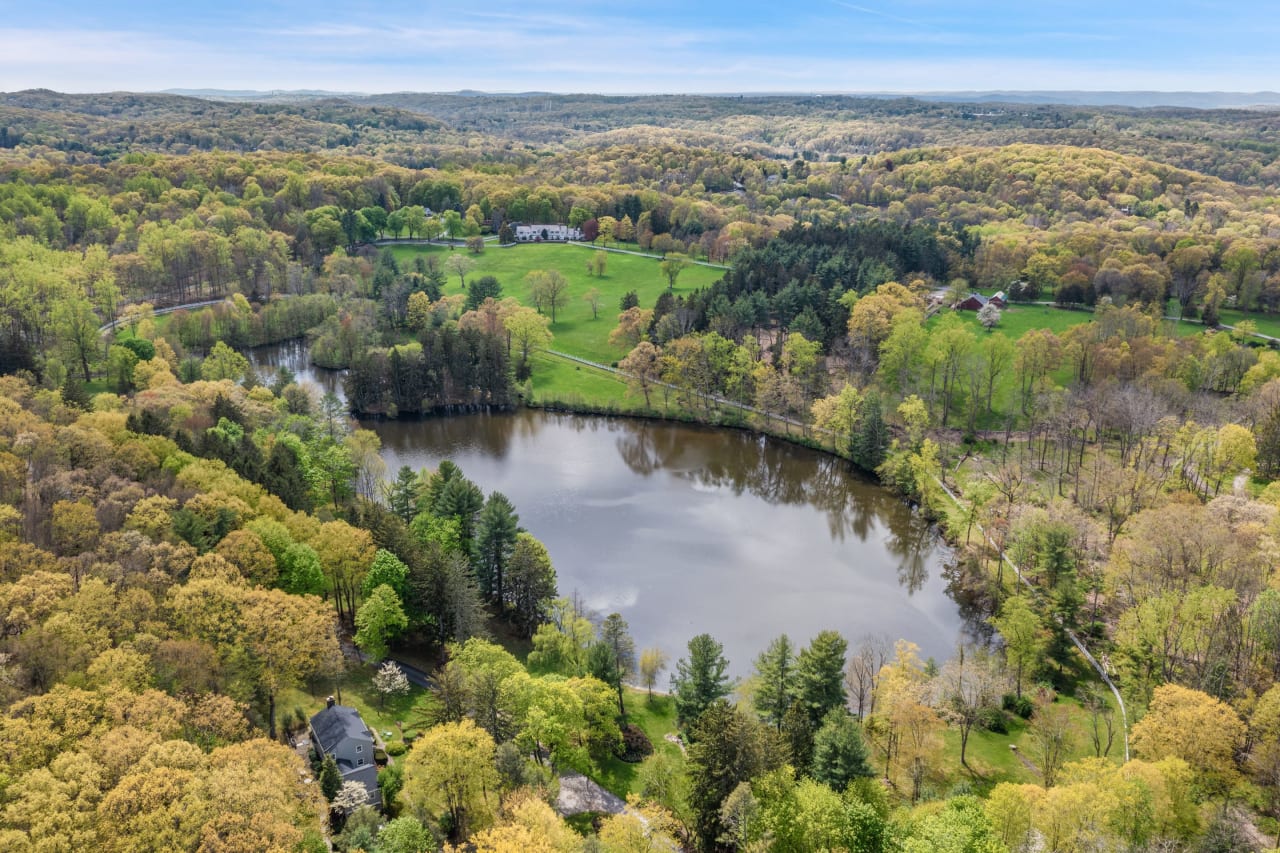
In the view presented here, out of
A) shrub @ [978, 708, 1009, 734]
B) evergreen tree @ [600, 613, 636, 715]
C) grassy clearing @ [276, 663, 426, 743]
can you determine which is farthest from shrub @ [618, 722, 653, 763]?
shrub @ [978, 708, 1009, 734]

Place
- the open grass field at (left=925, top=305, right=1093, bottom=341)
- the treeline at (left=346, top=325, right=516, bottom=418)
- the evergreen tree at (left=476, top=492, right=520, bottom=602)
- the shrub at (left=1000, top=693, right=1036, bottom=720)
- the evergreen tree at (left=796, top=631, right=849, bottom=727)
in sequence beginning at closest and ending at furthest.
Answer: the evergreen tree at (left=796, top=631, right=849, bottom=727)
the shrub at (left=1000, top=693, right=1036, bottom=720)
the evergreen tree at (left=476, top=492, right=520, bottom=602)
the treeline at (left=346, top=325, right=516, bottom=418)
the open grass field at (left=925, top=305, right=1093, bottom=341)

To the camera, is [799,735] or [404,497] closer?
[799,735]

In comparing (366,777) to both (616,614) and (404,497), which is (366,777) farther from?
(404,497)

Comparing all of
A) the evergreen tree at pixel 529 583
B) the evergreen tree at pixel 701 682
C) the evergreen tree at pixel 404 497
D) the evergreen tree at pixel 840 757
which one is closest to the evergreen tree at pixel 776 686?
the evergreen tree at pixel 701 682

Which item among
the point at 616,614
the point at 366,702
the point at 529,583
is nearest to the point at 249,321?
the point at 529,583

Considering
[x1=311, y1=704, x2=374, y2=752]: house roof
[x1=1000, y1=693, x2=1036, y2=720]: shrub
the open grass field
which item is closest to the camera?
[x1=311, y1=704, x2=374, y2=752]: house roof

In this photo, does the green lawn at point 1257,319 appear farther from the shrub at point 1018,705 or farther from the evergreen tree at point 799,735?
the evergreen tree at point 799,735

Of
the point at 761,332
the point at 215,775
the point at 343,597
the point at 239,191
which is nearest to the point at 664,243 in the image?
the point at 761,332

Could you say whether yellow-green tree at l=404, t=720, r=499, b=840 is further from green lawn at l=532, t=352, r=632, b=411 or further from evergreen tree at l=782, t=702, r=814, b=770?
green lawn at l=532, t=352, r=632, b=411
